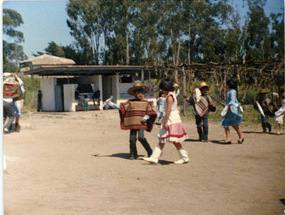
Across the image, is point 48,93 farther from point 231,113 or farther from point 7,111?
point 231,113

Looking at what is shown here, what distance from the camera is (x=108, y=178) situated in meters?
3.02

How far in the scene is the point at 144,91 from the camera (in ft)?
12.0

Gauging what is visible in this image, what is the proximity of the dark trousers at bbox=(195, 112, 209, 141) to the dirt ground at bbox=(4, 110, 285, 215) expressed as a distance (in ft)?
4.74

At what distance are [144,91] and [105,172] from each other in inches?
40.3

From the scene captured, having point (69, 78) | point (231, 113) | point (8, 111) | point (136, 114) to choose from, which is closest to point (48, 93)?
point (69, 78)

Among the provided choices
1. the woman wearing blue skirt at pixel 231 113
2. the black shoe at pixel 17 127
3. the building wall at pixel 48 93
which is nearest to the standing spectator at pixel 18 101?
the black shoe at pixel 17 127

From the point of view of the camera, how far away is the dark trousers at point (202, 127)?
5355mm

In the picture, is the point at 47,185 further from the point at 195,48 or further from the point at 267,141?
the point at 267,141

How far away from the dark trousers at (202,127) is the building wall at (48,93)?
308 centimetres

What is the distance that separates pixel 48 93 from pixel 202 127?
11.2 feet

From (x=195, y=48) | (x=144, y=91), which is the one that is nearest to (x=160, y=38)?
(x=195, y=48)

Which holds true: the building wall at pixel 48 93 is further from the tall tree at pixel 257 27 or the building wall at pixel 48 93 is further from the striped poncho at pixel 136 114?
the tall tree at pixel 257 27

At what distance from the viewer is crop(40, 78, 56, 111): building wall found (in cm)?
266

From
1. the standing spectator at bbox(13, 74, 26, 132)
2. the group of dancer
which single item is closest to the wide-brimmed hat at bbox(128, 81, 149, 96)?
the group of dancer
